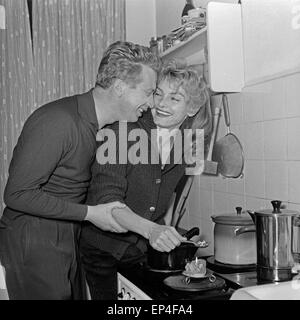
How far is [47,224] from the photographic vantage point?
1279 mm

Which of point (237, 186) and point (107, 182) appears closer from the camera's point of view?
point (107, 182)

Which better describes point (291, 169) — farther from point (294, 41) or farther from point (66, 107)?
point (66, 107)

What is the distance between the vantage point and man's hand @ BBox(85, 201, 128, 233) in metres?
1.26

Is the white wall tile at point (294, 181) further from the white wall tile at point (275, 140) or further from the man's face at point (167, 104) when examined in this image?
the man's face at point (167, 104)

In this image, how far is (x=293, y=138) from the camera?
1.31 m

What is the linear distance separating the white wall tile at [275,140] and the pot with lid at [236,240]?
19 cm

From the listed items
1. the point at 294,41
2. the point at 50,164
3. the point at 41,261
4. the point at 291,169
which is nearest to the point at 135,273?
the point at 41,261

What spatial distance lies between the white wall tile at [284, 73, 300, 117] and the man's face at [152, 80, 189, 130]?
12.8 inches

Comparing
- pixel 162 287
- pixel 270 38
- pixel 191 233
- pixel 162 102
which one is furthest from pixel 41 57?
pixel 162 287

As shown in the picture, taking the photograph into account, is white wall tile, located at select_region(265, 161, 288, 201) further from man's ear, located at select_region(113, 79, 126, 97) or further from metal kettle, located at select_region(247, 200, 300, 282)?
man's ear, located at select_region(113, 79, 126, 97)

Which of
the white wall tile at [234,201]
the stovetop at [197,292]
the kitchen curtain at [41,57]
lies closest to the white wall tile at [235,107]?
the white wall tile at [234,201]

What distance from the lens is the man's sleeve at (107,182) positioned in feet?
4.57

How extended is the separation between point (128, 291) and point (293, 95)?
0.65 m

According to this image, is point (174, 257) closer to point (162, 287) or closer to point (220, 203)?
point (162, 287)
